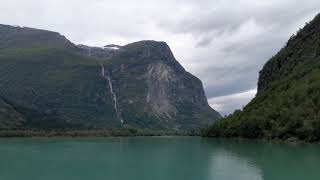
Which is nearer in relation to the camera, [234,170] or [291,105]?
[234,170]

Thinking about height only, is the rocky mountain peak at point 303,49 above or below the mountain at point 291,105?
above

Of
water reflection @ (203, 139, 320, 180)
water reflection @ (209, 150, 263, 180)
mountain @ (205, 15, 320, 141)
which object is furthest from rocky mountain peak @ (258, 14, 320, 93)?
water reflection @ (209, 150, 263, 180)

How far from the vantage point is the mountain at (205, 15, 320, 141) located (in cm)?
11756

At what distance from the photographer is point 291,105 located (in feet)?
428

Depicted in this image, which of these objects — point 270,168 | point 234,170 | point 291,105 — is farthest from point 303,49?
point 234,170

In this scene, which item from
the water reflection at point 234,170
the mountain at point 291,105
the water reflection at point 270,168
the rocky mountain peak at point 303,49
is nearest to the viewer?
the water reflection at point 234,170

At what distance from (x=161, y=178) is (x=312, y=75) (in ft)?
332

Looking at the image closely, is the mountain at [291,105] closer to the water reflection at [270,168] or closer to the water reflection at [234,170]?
the water reflection at [270,168]

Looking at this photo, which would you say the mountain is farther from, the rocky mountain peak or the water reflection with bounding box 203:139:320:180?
the water reflection with bounding box 203:139:320:180

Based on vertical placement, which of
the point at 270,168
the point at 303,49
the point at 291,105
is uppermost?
the point at 303,49

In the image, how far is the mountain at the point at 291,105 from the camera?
11756cm

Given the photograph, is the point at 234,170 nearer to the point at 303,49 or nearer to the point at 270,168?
the point at 270,168

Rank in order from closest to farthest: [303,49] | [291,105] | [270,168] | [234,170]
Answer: [234,170], [270,168], [291,105], [303,49]

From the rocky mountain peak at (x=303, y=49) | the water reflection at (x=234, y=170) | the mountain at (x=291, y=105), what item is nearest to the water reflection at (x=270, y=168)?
the water reflection at (x=234, y=170)
